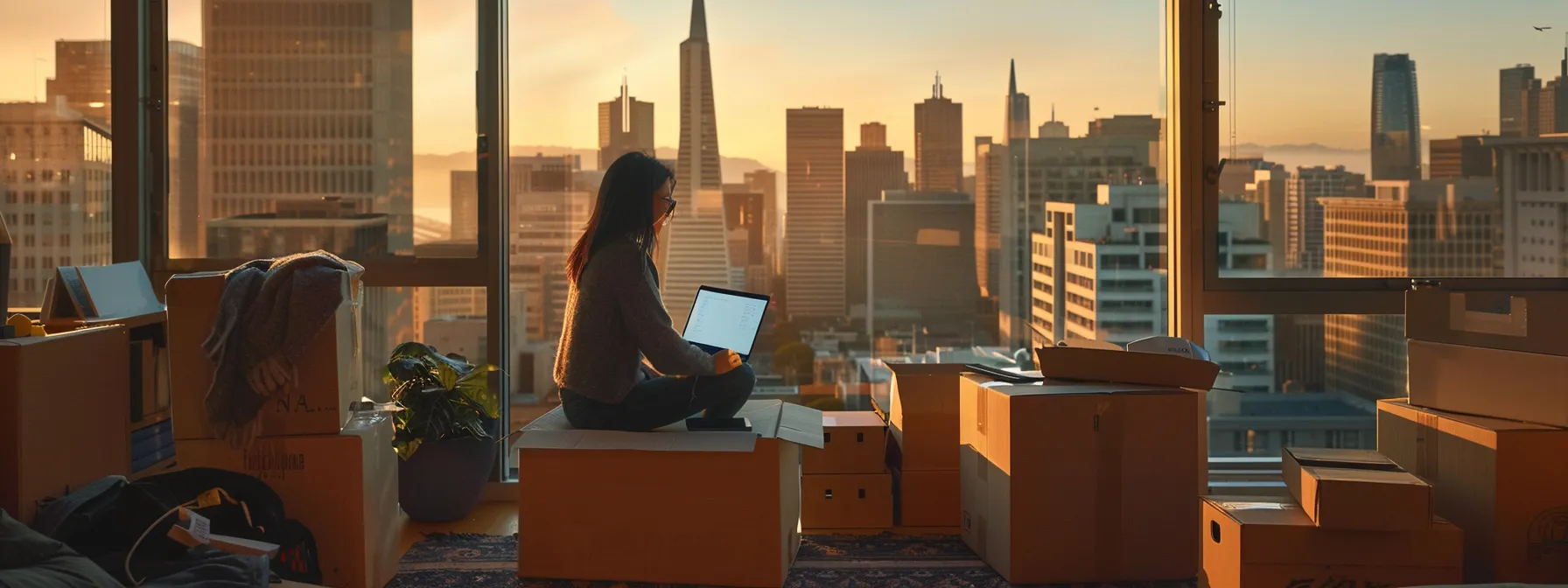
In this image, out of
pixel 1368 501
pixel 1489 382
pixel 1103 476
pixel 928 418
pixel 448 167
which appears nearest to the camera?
pixel 1368 501

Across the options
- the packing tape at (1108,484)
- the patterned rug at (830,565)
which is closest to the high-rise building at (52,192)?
the patterned rug at (830,565)

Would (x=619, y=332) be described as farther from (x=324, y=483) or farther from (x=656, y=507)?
(x=324, y=483)

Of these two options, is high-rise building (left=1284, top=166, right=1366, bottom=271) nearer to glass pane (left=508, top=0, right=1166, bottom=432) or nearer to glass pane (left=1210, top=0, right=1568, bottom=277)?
glass pane (left=1210, top=0, right=1568, bottom=277)

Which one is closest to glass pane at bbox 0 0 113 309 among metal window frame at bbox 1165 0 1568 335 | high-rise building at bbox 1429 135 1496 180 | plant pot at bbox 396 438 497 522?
plant pot at bbox 396 438 497 522

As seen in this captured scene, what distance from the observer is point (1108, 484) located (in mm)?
2811

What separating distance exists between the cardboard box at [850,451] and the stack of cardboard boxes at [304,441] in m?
1.26

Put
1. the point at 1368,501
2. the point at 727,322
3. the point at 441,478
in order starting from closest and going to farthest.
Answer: the point at 1368,501 < the point at 727,322 < the point at 441,478

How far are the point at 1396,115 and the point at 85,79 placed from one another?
13.9 feet

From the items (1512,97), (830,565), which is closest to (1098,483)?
(830,565)

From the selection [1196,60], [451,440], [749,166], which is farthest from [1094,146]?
[451,440]

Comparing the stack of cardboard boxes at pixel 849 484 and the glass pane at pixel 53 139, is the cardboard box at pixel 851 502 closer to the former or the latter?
the stack of cardboard boxes at pixel 849 484

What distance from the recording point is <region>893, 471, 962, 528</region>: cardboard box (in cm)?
334

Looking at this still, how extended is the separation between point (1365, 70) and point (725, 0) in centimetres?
207

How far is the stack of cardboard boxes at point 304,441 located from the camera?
8.95ft
